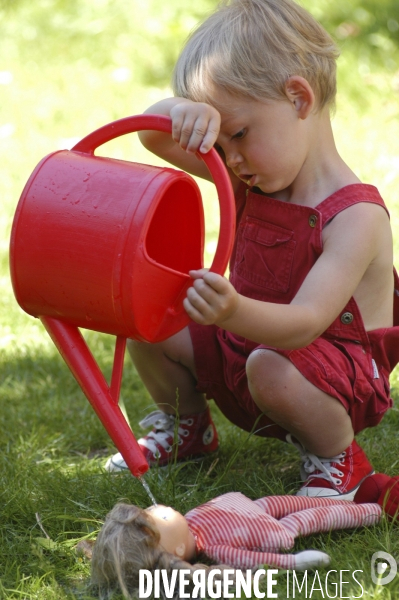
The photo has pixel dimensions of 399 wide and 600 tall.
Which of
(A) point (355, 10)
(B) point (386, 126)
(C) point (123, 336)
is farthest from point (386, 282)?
(A) point (355, 10)

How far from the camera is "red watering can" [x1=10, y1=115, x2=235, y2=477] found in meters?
1.47

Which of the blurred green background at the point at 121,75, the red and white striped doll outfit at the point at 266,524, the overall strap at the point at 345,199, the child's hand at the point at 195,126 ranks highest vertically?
the blurred green background at the point at 121,75

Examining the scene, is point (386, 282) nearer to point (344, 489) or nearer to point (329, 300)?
point (329, 300)

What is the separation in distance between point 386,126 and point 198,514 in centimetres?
311

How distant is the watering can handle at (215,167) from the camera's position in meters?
1.50

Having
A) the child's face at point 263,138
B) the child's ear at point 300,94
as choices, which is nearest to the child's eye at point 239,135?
the child's face at point 263,138

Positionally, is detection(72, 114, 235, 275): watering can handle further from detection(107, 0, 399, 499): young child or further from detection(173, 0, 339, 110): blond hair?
detection(173, 0, 339, 110): blond hair

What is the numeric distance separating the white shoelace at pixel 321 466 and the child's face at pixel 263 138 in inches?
23.6

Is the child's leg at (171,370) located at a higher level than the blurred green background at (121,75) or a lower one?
lower

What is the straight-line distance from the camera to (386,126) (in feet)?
→ 14.0

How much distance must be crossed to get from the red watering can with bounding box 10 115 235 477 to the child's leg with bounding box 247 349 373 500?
0.85 ft

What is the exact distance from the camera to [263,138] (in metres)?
1.74

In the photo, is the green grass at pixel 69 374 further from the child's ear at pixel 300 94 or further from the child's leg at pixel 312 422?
the child's ear at pixel 300 94

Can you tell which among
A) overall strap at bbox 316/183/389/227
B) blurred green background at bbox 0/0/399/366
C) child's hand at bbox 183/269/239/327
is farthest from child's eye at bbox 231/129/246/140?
blurred green background at bbox 0/0/399/366
